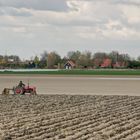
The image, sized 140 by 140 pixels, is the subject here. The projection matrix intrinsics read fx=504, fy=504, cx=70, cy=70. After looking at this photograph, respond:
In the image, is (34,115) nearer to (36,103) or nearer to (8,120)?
(8,120)

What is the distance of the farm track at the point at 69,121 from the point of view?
16.1 metres

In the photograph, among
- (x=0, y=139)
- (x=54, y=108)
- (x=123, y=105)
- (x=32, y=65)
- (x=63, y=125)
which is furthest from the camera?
(x=32, y=65)

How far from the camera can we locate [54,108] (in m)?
26.1

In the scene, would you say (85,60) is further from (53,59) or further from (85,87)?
(85,87)

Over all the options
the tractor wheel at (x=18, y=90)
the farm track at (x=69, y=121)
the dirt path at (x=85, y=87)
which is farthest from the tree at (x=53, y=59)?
the farm track at (x=69, y=121)

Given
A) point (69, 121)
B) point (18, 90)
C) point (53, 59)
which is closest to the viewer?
point (69, 121)

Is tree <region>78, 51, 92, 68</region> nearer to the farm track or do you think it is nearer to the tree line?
the tree line

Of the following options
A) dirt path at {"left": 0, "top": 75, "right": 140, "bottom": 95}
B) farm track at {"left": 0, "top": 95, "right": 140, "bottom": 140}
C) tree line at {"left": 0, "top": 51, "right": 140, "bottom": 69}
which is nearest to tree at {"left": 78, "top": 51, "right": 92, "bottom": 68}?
tree line at {"left": 0, "top": 51, "right": 140, "bottom": 69}

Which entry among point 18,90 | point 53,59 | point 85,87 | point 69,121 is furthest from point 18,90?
point 53,59

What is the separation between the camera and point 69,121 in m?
19.9

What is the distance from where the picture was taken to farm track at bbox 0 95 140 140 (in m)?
16.1

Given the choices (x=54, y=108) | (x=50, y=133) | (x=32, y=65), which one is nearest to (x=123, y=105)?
(x=54, y=108)

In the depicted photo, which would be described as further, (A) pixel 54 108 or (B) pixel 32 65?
(B) pixel 32 65

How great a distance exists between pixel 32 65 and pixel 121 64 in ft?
115
